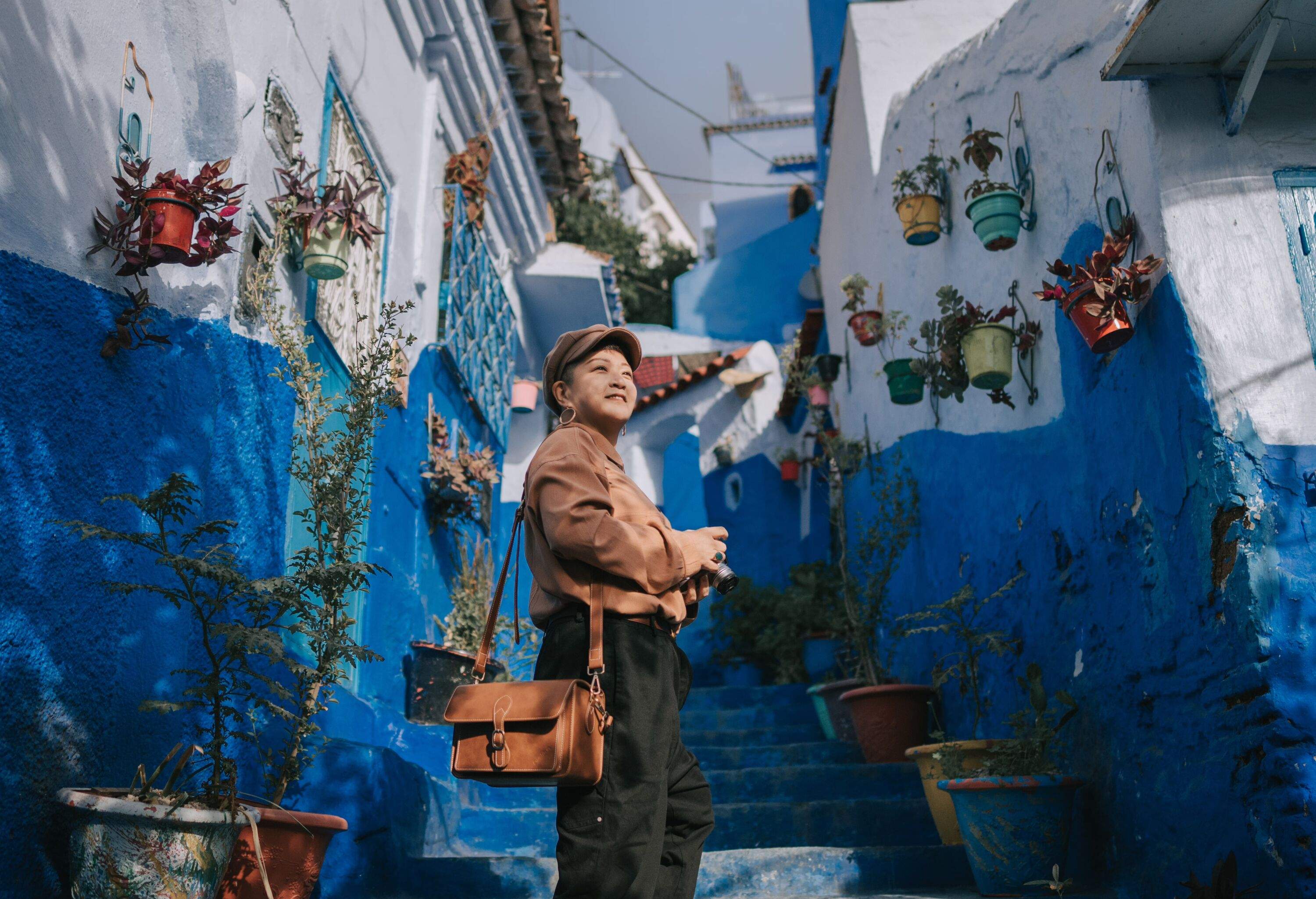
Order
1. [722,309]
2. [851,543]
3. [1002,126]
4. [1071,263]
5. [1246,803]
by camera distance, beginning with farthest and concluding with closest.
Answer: [722,309], [851,543], [1002,126], [1071,263], [1246,803]

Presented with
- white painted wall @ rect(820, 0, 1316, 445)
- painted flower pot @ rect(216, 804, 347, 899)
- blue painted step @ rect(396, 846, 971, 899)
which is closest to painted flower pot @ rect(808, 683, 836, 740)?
white painted wall @ rect(820, 0, 1316, 445)

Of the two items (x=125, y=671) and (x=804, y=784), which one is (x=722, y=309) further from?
Result: (x=125, y=671)

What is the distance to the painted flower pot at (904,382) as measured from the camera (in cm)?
629

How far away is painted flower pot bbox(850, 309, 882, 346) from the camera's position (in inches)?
295

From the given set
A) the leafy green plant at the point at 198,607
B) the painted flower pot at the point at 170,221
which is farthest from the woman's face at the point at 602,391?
the painted flower pot at the point at 170,221

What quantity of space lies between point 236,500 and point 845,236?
24.0 ft

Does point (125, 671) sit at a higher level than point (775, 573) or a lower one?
lower

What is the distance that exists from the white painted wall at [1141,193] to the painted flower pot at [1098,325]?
22cm

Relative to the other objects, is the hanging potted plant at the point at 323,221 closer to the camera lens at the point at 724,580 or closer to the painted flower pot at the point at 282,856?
the painted flower pot at the point at 282,856

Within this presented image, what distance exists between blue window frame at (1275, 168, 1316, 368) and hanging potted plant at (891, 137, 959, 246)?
2409mm

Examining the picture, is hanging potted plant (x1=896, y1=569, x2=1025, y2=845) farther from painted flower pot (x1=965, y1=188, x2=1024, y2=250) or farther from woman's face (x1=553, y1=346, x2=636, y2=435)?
woman's face (x1=553, y1=346, x2=636, y2=435)

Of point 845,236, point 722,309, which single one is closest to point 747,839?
point 845,236

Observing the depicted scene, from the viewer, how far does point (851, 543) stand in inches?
372

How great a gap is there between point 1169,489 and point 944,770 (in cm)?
154
